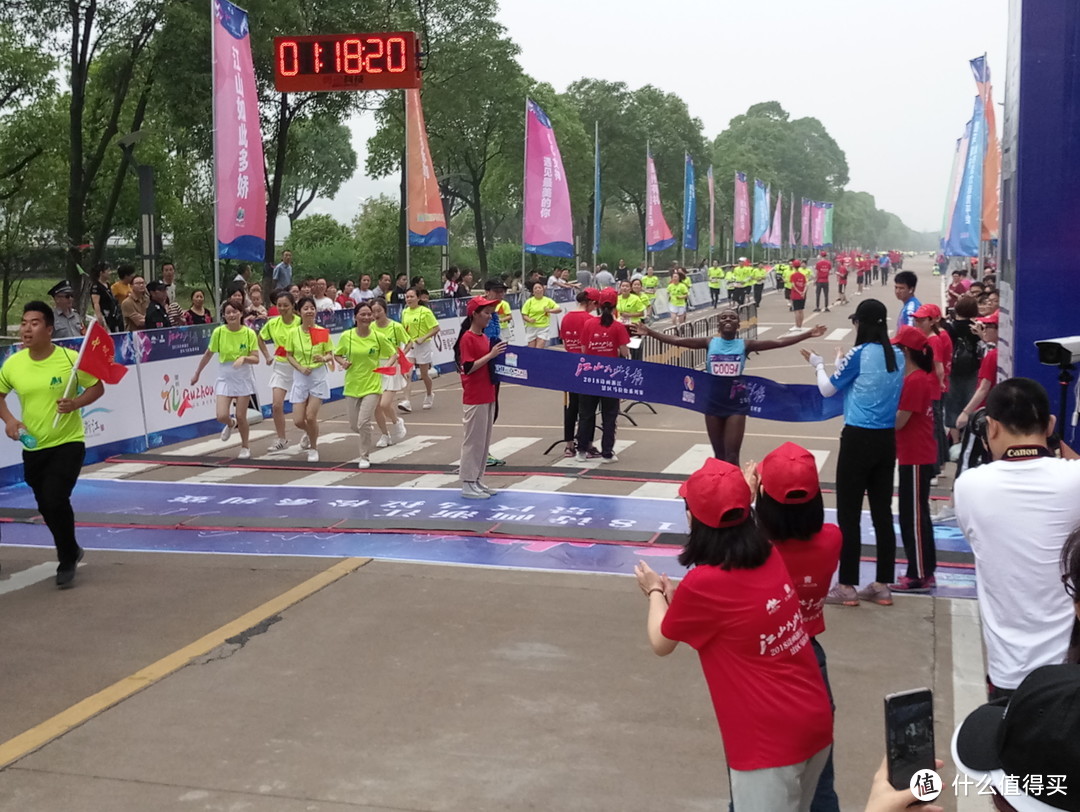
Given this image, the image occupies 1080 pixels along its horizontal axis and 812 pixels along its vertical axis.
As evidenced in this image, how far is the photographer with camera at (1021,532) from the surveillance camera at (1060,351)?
4.98ft

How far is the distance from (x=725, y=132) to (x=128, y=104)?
373 feet

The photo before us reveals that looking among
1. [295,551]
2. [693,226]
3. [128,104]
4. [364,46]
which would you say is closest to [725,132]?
[693,226]

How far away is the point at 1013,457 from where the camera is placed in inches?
167

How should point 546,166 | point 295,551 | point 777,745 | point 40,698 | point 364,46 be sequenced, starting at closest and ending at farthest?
point 777,745 < point 40,698 < point 295,551 < point 364,46 < point 546,166

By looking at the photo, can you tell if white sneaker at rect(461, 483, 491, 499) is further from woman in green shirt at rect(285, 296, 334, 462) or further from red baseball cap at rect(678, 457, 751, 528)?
red baseball cap at rect(678, 457, 751, 528)

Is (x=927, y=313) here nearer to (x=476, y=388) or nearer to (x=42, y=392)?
(x=476, y=388)

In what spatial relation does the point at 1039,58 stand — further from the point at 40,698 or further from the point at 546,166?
the point at 546,166

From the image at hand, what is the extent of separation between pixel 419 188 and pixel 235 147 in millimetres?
7828

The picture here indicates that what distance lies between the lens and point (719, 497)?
372 cm

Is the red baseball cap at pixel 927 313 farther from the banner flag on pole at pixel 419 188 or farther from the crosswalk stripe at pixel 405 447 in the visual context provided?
the banner flag on pole at pixel 419 188

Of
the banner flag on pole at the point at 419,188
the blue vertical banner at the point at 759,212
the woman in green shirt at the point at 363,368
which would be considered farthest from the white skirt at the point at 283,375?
the blue vertical banner at the point at 759,212

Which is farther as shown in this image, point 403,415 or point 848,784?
point 403,415

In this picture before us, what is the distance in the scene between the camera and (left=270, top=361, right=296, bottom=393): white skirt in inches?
579

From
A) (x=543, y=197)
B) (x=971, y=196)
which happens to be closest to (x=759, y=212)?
→ (x=971, y=196)
